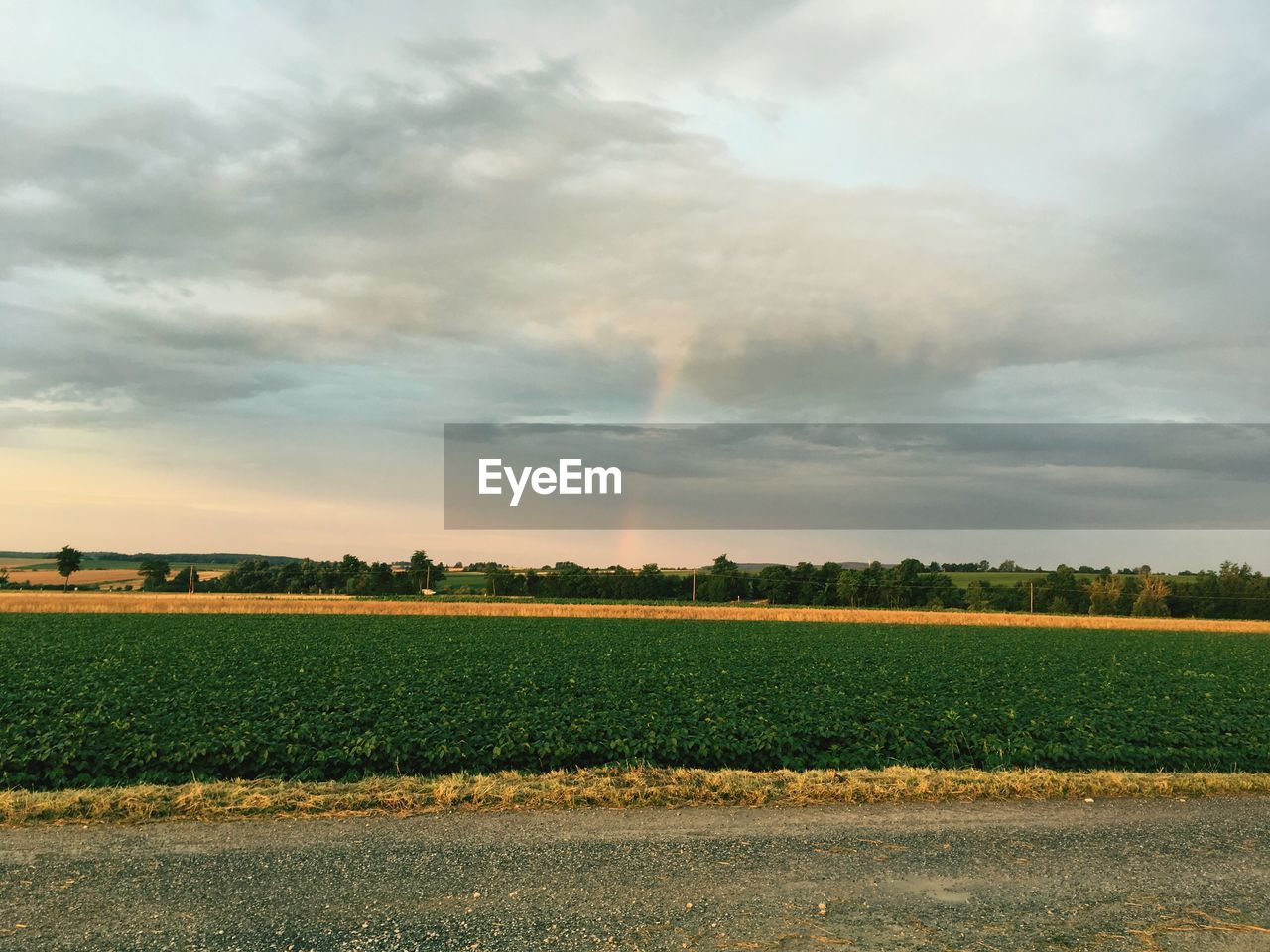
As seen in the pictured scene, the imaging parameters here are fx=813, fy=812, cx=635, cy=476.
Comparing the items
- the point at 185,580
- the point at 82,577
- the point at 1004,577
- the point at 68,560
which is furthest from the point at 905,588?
the point at 68,560

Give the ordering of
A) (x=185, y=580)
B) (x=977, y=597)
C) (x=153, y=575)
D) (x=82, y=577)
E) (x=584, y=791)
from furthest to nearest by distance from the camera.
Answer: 1. (x=82, y=577)
2. (x=153, y=575)
3. (x=185, y=580)
4. (x=977, y=597)
5. (x=584, y=791)

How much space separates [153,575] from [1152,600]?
131m

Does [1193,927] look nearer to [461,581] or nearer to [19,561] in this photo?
[461,581]

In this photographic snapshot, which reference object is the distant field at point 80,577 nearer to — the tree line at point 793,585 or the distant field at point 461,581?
the tree line at point 793,585

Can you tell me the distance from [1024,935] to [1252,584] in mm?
136468

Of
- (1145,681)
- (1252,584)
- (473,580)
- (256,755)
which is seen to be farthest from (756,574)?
(256,755)

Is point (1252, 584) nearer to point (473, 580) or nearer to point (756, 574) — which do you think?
point (756, 574)

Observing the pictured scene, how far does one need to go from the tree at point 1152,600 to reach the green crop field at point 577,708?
230 ft

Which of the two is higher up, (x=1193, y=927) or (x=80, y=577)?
(x=1193, y=927)

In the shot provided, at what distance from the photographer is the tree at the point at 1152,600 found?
312 ft

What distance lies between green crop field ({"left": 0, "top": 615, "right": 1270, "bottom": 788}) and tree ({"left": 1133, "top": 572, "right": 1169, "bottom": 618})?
70014mm

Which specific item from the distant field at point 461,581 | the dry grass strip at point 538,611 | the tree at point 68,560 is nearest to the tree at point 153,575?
the tree at point 68,560

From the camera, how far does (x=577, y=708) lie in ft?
55.4

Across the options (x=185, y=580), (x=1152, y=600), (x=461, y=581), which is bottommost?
(x=1152, y=600)
